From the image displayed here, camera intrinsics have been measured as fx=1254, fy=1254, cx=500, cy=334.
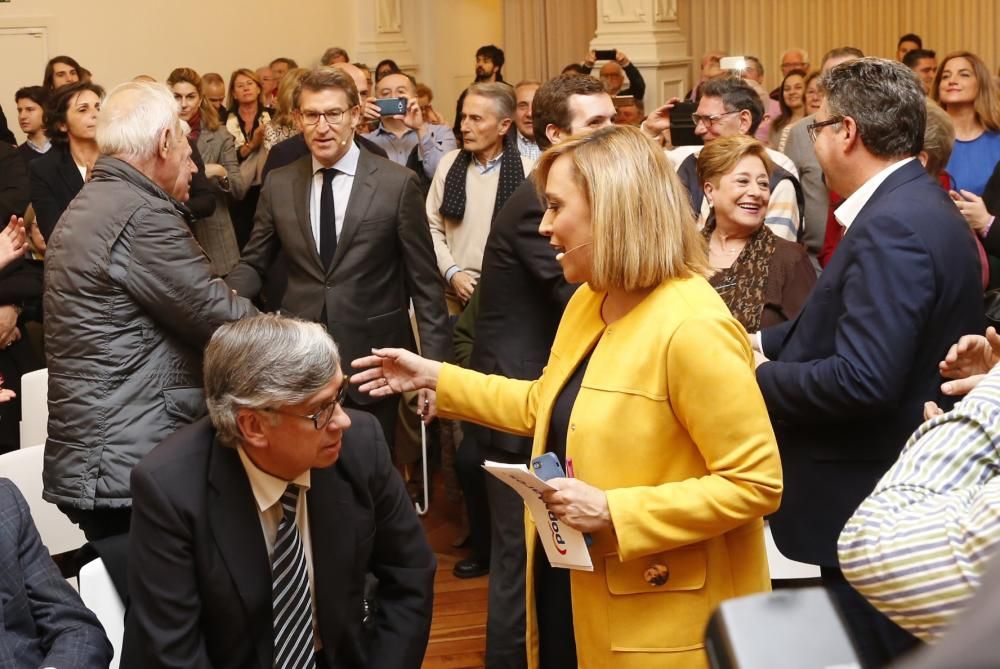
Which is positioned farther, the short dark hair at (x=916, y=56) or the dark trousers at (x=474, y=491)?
the short dark hair at (x=916, y=56)

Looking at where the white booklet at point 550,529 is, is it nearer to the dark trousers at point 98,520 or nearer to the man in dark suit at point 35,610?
the man in dark suit at point 35,610

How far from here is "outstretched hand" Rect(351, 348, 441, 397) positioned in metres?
2.68

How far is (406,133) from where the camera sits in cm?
707

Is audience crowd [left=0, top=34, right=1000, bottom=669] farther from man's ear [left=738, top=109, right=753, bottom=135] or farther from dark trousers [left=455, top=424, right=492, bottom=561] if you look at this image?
man's ear [left=738, top=109, right=753, bottom=135]

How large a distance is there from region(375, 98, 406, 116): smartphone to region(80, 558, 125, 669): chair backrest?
4.55m

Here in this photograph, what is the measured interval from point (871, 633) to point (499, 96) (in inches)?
193

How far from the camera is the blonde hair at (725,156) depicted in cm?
389

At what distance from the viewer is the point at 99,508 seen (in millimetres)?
3188

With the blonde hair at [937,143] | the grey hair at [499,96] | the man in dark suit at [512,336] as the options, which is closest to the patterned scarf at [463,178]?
the grey hair at [499,96]

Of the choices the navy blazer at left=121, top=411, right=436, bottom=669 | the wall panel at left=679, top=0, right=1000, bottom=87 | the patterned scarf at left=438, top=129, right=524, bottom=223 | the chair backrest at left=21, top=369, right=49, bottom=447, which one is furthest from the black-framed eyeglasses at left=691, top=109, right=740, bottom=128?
the wall panel at left=679, top=0, right=1000, bottom=87

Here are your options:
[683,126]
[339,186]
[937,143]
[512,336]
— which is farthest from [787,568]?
[683,126]

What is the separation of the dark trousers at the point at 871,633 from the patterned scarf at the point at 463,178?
464cm

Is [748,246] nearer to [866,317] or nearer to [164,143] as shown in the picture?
[866,317]

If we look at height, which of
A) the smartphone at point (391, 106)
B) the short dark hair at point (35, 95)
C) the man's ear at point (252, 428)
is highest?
the short dark hair at point (35, 95)
